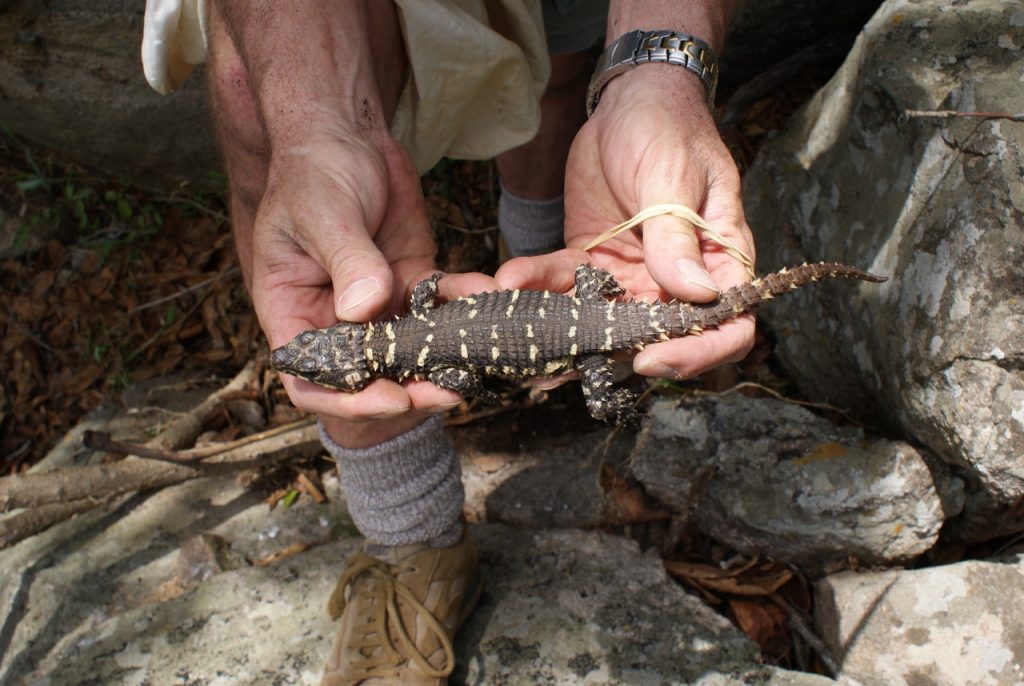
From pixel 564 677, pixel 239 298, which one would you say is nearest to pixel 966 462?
pixel 564 677

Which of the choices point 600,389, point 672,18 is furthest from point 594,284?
point 672,18

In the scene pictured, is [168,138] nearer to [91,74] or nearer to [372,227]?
[91,74]

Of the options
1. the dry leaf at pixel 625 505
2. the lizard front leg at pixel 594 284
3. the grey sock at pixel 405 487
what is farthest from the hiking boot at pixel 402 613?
the lizard front leg at pixel 594 284

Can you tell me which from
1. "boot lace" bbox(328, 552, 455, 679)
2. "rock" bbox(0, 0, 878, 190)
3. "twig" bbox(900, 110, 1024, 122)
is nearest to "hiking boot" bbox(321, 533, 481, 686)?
"boot lace" bbox(328, 552, 455, 679)

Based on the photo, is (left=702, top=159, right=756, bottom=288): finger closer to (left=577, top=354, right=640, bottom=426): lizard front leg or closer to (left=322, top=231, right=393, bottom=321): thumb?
(left=577, top=354, right=640, bottom=426): lizard front leg

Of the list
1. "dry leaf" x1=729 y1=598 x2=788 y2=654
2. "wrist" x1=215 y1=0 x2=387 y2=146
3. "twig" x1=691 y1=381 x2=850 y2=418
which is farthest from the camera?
"twig" x1=691 y1=381 x2=850 y2=418

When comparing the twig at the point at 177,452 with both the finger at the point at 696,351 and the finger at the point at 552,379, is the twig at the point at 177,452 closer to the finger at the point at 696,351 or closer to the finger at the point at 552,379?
the finger at the point at 552,379
